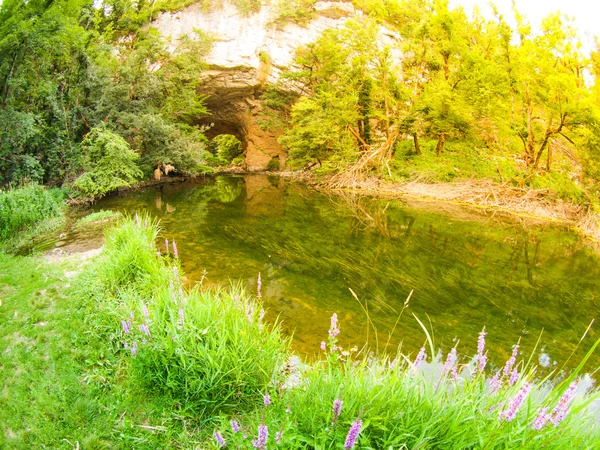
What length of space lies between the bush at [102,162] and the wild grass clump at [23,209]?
272cm

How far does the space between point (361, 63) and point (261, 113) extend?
9.66 meters

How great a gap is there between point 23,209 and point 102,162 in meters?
5.23

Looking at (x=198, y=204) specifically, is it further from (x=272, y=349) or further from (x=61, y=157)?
(x=272, y=349)

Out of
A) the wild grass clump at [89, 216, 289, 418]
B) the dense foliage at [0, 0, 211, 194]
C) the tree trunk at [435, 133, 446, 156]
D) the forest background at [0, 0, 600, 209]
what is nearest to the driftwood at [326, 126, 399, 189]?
the forest background at [0, 0, 600, 209]

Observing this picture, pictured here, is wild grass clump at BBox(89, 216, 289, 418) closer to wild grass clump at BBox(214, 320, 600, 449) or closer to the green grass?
wild grass clump at BBox(214, 320, 600, 449)

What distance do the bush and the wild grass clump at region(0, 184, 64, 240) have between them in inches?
107

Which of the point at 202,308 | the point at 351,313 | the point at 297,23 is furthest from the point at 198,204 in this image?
the point at 297,23

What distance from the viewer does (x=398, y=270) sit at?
7.25m

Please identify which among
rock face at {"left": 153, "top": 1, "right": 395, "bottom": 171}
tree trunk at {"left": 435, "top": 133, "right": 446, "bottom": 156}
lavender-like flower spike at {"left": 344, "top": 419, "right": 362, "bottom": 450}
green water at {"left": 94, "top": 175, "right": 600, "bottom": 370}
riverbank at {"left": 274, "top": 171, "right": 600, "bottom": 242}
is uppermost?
rock face at {"left": 153, "top": 1, "right": 395, "bottom": 171}

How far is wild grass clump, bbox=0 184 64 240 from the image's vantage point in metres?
7.60

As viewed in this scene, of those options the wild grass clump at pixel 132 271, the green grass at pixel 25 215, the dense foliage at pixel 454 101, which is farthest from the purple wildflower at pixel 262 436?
the dense foliage at pixel 454 101

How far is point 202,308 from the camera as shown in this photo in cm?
354

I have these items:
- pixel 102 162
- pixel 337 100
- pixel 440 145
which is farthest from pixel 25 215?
pixel 440 145

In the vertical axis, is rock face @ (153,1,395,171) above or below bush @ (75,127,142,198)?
above
